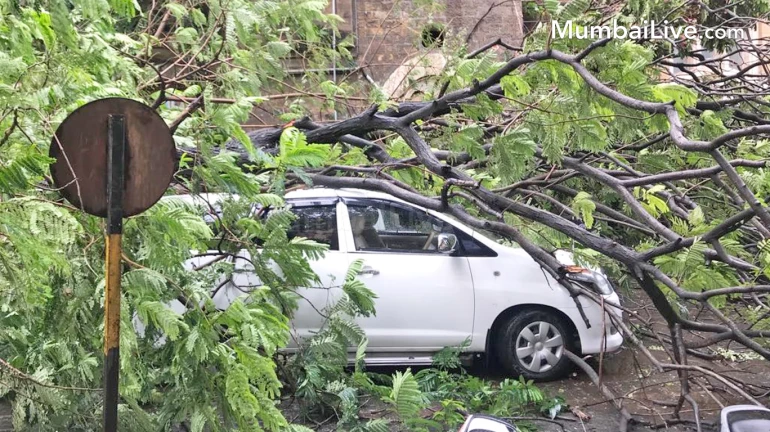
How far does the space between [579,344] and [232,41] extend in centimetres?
435

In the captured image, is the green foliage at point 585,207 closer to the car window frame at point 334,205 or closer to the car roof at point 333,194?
the car roof at point 333,194

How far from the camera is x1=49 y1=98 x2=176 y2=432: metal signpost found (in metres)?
2.70

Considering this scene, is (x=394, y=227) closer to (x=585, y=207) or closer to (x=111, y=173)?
(x=585, y=207)

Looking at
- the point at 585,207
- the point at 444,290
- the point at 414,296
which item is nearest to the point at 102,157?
the point at 585,207

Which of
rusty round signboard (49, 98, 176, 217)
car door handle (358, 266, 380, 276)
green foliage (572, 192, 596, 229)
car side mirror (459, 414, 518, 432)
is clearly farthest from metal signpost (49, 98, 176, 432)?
car door handle (358, 266, 380, 276)

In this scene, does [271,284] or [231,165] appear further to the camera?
[271,284]

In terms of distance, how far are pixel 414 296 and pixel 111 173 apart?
4.13 meters

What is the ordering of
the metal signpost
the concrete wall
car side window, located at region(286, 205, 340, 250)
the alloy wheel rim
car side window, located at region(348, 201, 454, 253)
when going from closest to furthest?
the metal signpost < car side window, located at region(286, 205, 340, 250) < the alloy wheel rim < car side window, located at region(348, 201, 454, 253) < the concrete wall

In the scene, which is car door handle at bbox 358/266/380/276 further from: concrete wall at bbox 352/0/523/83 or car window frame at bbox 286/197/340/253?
concrete wall at bbox 352/0/523/83

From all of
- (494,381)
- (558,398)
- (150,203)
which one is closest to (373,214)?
(494,381)

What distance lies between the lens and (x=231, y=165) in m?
3.75

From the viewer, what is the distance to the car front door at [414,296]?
6543 millimetres

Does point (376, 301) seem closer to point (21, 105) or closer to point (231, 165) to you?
point (231, 165)

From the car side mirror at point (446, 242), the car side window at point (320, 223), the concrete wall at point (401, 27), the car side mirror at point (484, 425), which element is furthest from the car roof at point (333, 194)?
the concrete wall at point (401, 27)
